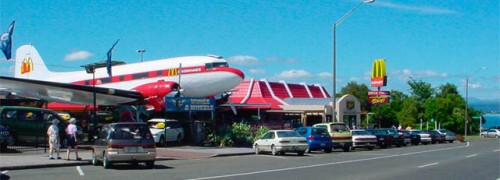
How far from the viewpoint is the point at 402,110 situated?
83.5 m

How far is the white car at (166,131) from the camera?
33531mm

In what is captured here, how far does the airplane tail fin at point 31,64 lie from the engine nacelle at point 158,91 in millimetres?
18036

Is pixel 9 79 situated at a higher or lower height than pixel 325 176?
higher

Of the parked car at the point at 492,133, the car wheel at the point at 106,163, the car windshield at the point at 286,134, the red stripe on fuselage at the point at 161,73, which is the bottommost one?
the parked car at the point at 492,133

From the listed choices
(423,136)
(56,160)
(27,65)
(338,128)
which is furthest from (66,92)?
(423,136)

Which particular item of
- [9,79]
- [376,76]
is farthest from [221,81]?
[376,76]

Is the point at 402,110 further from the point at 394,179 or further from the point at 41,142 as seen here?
the point at 394,179

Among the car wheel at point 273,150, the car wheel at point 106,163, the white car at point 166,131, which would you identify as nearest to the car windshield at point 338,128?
the car wheel at point 273,150

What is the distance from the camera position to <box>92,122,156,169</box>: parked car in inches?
771

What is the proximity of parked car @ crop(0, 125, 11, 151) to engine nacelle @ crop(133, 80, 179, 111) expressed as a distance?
12.7 meters

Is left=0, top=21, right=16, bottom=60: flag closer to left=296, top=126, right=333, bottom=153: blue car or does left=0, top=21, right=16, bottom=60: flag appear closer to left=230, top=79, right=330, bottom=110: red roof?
left=296, top=126, right=333, bottom=153: blue car

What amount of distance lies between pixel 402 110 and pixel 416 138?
36918 millimetres

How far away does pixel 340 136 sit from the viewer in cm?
3425

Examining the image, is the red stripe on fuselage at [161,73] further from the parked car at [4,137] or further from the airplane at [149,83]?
the parked car at [4,137]
